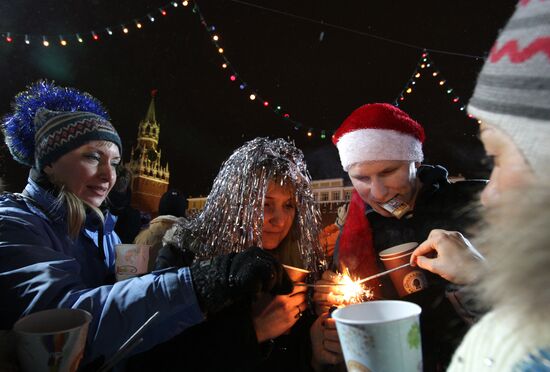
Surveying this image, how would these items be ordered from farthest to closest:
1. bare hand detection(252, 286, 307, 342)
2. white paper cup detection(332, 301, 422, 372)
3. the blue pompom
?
1. the blue pompom
2. bare hand detection(252, 286, 307, 342)
3. white paper cup detection(332, 301, 422, 372)

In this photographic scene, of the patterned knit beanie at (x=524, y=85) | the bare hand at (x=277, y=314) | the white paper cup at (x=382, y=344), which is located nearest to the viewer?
the patterned knit beanie at (x=524, y=85)

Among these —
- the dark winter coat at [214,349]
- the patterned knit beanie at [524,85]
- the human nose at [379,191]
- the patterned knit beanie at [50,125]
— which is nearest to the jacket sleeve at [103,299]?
the dark winter coat at [214,349]

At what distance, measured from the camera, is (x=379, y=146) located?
2363 millimetres

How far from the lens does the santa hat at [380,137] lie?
2.36 metres

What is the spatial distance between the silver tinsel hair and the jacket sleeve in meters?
0.52

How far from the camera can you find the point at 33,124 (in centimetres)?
231

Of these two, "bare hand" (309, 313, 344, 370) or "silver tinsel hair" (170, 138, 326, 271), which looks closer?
"bare hand" (309, 313, 344, 370)

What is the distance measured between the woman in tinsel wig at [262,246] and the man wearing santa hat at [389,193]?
0.30m

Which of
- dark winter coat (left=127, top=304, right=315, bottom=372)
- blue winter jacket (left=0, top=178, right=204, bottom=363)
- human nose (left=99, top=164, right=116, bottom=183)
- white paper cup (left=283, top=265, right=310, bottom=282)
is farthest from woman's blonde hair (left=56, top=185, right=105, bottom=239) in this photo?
white paper cup (left=283, top=265, right=310, bottom=282)

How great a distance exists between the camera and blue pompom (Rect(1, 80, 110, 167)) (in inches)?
91.8

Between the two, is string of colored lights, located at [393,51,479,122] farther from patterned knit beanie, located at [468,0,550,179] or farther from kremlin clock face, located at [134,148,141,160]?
kremlin clock face, located at [134,148,141,160]

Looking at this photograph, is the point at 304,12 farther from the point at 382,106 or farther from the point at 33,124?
the point at 33,124

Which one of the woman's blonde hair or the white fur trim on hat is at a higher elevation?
the white fur trim on hat

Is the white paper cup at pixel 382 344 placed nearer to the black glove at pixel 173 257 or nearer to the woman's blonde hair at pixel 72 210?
the black glove at pixel 173 257
